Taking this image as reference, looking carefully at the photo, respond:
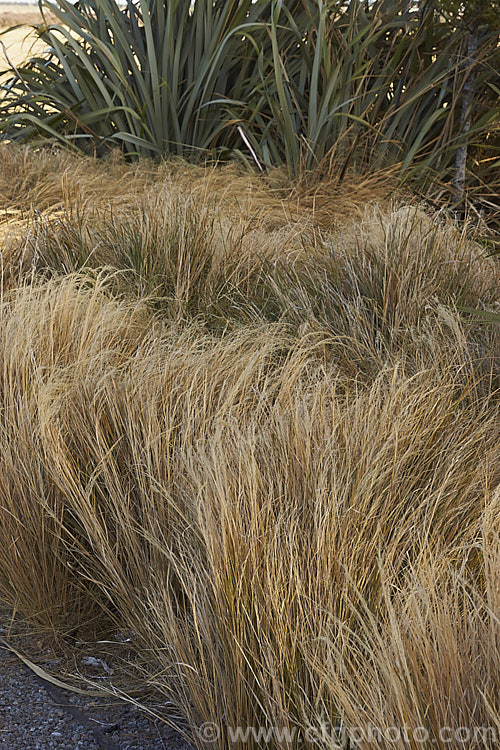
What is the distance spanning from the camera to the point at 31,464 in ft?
7.18

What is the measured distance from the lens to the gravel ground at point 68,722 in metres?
1.71

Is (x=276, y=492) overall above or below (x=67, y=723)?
above

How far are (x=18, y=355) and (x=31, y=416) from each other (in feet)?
1.04

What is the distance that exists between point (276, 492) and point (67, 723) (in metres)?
0.64

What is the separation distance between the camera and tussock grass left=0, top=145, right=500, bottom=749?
1.45 m

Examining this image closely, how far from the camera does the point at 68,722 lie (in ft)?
5.89

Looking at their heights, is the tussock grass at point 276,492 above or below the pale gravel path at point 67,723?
above

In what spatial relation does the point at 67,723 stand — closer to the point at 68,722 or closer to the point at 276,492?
the point at 68,722

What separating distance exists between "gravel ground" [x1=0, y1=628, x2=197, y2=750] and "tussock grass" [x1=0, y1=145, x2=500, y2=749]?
63 mm

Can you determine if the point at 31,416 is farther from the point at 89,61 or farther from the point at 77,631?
the point at 89,61

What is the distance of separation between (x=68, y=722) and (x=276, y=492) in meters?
0.64

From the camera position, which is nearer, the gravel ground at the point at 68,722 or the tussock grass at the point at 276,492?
the tussock grass at the point at 276,492

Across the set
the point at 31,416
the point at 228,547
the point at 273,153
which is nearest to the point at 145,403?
the point at 31,416

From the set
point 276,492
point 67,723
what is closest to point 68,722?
point 67,723
